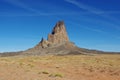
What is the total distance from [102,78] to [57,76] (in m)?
4.18

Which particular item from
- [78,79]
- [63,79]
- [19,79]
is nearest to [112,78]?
[78,79]

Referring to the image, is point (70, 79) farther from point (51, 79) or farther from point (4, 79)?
point (4, 79)

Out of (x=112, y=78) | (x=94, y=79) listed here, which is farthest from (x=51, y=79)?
(x=112, y=78)

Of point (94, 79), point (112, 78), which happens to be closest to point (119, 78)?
point (112, 78)

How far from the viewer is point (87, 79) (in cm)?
2298

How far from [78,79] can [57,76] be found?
1.84 metres

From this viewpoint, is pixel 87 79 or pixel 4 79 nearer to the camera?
pixel 4 79

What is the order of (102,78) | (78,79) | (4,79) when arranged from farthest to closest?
1. (102,78)
2. (78,79)
3. (4,79)

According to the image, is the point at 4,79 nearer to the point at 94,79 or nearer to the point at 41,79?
the point at 41,79

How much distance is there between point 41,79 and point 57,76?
2.12 m

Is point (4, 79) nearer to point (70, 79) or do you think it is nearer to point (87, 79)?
point (70, 79)

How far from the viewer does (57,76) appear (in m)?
23.0

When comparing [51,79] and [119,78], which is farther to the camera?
A: [119,78]

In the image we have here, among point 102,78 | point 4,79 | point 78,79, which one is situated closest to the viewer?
point 4,79
